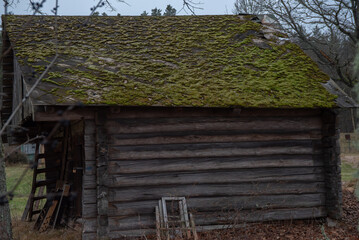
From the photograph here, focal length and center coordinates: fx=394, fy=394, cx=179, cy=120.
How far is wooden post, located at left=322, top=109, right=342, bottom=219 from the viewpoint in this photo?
27.4 ft

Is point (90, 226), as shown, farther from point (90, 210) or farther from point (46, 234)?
point (46, 234)

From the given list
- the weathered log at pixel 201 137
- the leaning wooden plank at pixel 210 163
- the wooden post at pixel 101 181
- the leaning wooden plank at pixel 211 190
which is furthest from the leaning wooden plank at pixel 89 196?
the weathered log at pixel 201 137

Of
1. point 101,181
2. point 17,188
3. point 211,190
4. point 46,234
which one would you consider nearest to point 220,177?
point 211,190

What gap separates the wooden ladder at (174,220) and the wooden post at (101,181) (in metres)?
1.01

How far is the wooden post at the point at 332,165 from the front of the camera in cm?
836

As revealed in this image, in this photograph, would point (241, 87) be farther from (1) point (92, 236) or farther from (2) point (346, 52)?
(2) point (346, 52)

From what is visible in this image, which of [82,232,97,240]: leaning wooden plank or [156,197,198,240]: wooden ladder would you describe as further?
[82,232,97,240]: leaning wooden plank

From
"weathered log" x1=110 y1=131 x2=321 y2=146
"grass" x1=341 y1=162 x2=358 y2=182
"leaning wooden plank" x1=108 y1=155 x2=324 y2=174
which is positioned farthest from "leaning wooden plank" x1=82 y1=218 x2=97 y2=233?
"grass" x1=341 y1=162 x2=358 y2=182

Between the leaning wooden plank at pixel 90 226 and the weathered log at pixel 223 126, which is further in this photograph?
the weathered log at pixel 223 126

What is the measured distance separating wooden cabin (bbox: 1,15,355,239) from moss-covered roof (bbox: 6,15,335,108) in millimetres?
38

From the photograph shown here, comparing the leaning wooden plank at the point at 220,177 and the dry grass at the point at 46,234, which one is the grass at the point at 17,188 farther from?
the leaning wooden plank at the point at 220,177

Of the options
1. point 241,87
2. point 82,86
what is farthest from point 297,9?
point 82,86

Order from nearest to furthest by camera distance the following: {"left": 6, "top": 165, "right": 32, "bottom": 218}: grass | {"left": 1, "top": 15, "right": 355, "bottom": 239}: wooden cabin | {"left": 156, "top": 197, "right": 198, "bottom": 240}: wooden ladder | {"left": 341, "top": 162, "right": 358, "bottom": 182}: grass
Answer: {"left": 156, "top": 197, "right": 198, "bottom": 240}: wooden ladder < {"left": 1, "top": 15, "right": 355, "bottom": 239}: wooden cabin < {"left": 6, "top": 165, "right": 32, "bottom": 218}: grass < {"left": 341, "top": 162, "right": 358, "bottom": 182}: grass

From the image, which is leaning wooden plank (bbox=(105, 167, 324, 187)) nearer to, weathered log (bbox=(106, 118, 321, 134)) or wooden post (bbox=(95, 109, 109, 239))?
wooden post (bbox=(95, 109, 109, 239))
